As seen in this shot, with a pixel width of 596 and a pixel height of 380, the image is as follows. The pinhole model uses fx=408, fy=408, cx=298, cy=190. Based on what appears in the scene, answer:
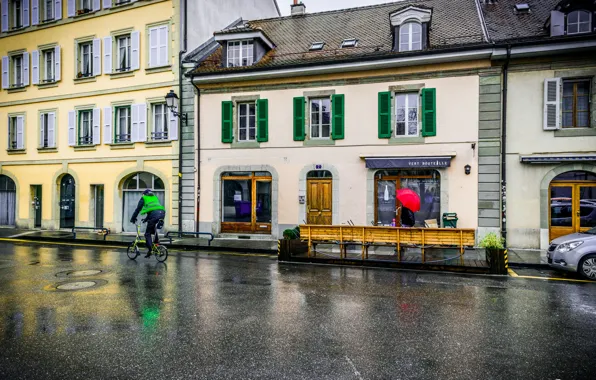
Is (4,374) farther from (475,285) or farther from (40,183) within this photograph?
(40,183)

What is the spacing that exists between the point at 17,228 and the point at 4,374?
20.4 meters

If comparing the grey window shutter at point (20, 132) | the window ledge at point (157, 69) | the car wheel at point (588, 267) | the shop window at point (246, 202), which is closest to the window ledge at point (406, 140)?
the shop window at point (246, 202)

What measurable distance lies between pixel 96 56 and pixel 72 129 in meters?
3.68

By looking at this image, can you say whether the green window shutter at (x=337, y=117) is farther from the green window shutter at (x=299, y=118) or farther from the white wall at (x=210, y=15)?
the white wall at (x=210, y=15)

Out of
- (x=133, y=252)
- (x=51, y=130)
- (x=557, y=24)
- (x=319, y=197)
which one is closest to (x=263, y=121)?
(x=319, y=197)

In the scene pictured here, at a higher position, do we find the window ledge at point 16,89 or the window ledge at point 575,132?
the window ledge at point 16,89

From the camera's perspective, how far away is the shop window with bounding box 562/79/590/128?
13391 millimetres

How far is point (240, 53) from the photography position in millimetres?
17578

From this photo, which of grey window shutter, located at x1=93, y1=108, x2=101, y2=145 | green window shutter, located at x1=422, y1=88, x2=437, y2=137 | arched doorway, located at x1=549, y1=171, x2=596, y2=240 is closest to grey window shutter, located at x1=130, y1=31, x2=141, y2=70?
grey window shutter, located at x1=93, y1=108, x2=101, y2=145

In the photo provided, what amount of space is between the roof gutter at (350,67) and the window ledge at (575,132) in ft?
11.2

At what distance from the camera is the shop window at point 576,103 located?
43.9ft

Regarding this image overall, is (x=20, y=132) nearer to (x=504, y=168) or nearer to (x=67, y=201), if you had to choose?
(x=67, y=201)

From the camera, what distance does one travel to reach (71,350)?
480 centimetres

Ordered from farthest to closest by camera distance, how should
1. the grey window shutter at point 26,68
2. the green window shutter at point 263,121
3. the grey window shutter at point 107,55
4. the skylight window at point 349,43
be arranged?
the grey window shutter at point 26,68
the grey window shutter at point 107,55
the skylight window at point 349,43
the green window shutter at point 263,121
